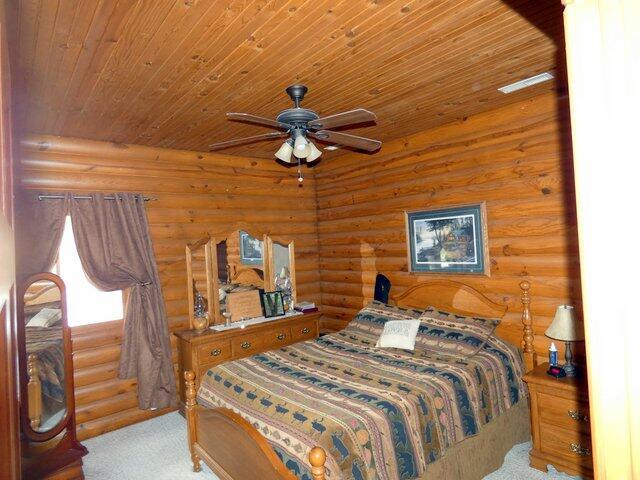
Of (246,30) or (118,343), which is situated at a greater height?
(246,30)

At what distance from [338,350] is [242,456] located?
1.46m

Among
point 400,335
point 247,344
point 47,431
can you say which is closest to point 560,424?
point 400,335

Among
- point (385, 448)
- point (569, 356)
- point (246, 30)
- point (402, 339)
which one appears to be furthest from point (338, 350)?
point (246, 30)

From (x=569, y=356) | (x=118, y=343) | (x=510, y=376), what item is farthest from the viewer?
(x=118, y=343)

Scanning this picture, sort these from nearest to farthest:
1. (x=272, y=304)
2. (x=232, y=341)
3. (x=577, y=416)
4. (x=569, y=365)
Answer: (x=577, y=416)
(x=569, y=365)
(x=232, y=341)
(x=272, y=304)

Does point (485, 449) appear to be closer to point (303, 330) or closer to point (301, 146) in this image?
point (303, 330)

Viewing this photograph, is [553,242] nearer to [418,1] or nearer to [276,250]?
[418,1]

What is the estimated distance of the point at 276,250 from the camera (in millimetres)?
5566

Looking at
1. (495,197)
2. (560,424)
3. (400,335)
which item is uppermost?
(495,197)

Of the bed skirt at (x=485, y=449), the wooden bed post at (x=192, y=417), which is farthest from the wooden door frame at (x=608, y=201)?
the wooden bed post at (x=192, y=417)

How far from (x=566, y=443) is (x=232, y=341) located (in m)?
3.26

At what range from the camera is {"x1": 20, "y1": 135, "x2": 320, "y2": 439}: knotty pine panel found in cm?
405

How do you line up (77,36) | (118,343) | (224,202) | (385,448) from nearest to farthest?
(77,36) → (385,448) → (118,343) → (224,202)

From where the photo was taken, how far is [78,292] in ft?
13.5
